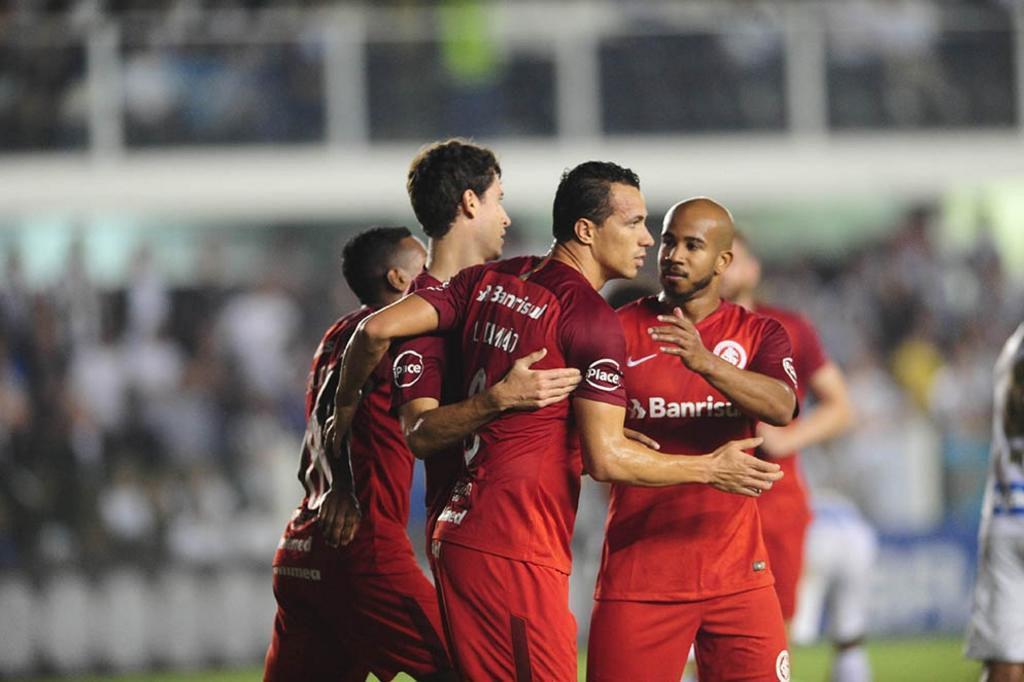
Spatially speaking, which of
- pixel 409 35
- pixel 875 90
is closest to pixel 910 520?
pixel 875 90

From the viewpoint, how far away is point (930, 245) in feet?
61.2

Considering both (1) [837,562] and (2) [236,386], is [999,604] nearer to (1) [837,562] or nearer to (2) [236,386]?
(1) [837,562]

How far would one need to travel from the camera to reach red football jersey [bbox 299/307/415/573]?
235 inches

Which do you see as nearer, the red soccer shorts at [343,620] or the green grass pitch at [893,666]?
the red soccer shorts at [343,620]

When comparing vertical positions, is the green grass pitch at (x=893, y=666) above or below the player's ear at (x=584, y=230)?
below

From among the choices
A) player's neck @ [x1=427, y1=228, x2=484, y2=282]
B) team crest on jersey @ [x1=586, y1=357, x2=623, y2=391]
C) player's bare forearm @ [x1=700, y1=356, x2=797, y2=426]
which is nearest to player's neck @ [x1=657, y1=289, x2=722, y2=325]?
player's bare forearm @ [x1=700, y1=356, x2=797, y2=426]

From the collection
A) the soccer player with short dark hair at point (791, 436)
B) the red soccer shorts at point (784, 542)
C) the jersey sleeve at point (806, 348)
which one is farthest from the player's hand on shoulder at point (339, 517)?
the jersey sleeve at point (806, 348)

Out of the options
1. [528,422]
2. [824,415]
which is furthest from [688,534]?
[824,415]

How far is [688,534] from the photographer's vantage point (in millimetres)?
5855

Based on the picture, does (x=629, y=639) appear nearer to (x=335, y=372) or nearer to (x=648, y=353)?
(x=648, y=353)

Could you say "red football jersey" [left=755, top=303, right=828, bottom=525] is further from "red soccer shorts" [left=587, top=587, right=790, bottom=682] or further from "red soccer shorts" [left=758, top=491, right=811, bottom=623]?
"red soccer shorts" [left=587, top=587, right=790, bottom=682]

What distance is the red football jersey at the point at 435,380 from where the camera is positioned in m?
5.41

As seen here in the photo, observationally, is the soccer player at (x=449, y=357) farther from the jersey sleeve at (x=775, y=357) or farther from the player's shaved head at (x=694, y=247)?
the jersey sleeve at (x=775, y=357)

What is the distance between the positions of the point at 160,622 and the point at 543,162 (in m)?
7.49
